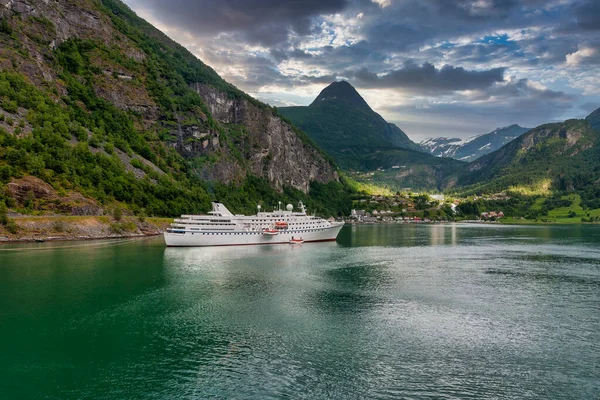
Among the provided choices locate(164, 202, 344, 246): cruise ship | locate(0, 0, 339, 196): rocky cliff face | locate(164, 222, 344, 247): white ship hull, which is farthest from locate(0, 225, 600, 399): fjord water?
locate(0, 0, 339, 196): rocky cliff face

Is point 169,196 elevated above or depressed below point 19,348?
above

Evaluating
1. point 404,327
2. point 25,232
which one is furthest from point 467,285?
point 25,232

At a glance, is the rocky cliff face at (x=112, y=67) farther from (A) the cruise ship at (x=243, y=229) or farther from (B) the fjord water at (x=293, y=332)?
(B) the fjord water at (x=293, y=332)

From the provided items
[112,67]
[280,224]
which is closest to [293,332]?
[280,224]

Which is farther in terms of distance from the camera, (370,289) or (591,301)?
(370,289)

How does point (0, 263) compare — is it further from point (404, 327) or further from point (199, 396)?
point (404, 327)

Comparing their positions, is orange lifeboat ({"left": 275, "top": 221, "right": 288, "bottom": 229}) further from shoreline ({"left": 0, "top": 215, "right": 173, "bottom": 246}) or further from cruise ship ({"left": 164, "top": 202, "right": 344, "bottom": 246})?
shoreline ({"left": 0, "top": 215, "right": 173, "bottom": 246})

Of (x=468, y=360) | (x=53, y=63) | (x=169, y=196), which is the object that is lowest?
(x=468, y=360)

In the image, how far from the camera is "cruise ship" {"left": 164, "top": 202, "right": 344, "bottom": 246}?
86.8 m

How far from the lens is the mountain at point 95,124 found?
332ft

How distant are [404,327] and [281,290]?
1619 cm

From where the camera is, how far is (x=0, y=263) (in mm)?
56344

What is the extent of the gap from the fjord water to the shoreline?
24.7 meters

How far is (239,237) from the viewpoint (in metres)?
92.2
